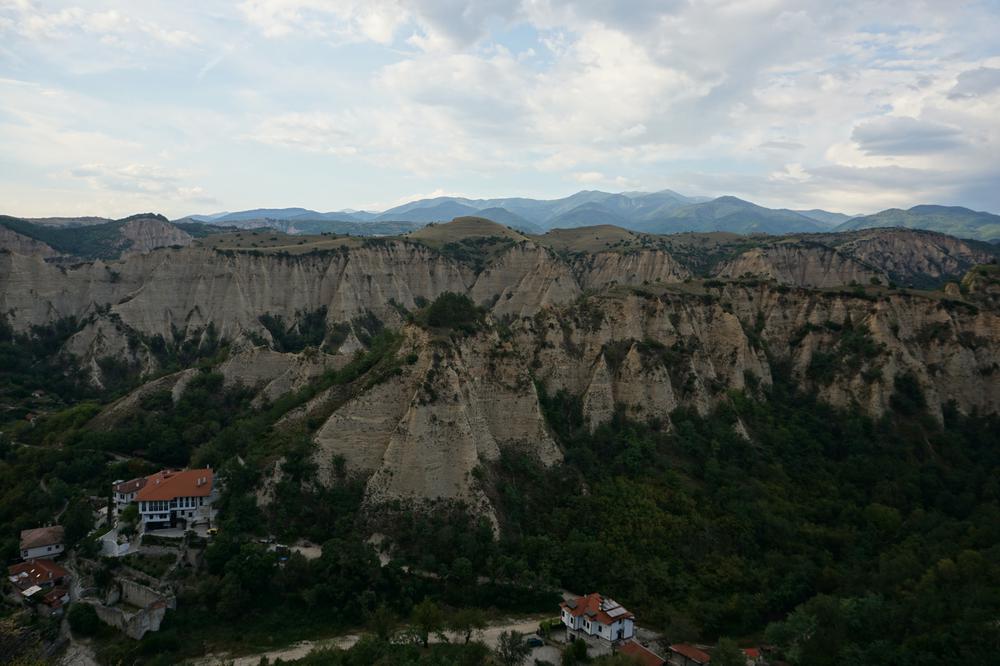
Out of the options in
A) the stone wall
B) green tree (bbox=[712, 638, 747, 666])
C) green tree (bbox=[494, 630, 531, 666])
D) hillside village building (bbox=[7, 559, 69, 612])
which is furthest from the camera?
hillside village building (bbox=[7, 559, 69, 612])

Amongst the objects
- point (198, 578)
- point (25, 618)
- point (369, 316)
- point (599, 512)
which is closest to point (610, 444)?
point (599, 512)

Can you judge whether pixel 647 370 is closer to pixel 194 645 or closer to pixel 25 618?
pixel 194 645

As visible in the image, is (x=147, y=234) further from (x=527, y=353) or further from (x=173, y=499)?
(x=527, y=353)

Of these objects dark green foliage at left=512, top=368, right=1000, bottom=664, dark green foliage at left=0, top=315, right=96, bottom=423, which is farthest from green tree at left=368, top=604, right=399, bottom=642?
Result: dark green foliage at left=0, top=315, right=96, bottom=423

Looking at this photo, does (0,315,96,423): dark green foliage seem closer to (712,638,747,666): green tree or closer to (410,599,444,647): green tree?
(410,599,444,647): green tree

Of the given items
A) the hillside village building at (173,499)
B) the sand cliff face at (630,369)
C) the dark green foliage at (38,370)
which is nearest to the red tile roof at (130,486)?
the hillside village building at (173,499)

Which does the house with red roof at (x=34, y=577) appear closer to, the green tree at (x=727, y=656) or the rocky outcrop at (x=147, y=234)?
the green tree at (x=727, y=656)
